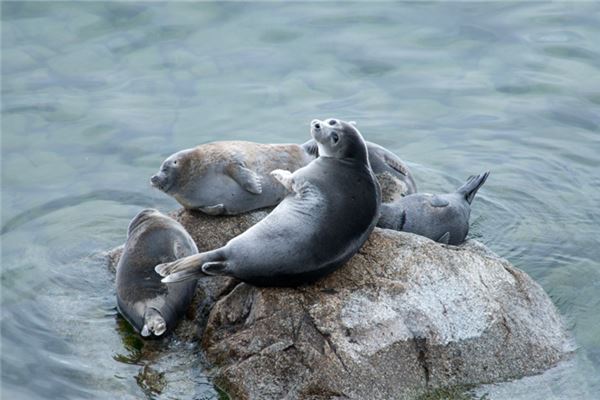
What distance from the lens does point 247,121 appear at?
42.5 feet

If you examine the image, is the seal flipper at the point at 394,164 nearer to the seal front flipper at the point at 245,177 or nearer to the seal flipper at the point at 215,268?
the seal front flipper at the point at 245,177

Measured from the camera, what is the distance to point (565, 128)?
12836 mm

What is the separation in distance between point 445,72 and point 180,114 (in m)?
3.52

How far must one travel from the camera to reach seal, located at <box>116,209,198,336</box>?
812 centimetres

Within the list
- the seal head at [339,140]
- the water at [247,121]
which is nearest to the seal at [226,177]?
the seal head at [339,140]

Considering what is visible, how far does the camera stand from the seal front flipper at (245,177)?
29.8ft

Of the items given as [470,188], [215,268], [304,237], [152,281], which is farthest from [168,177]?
[470,188]

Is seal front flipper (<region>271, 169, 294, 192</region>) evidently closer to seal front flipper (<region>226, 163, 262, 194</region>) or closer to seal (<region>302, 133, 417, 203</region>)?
seal front flipper (<region>226, 163, 262, 194</region>)

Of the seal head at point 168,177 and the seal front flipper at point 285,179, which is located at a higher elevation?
the seal front flipper at point 285,179

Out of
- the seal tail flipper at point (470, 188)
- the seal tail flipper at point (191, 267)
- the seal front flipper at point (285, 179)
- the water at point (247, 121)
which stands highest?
the seal front flipper at point (285, 179)

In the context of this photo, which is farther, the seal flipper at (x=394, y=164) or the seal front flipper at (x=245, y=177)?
the seal flipper at (x=394, y=164)

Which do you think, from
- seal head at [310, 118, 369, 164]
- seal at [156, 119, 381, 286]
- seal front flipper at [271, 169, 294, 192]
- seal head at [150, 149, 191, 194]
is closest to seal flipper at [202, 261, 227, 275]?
seal at [156, 119, 381, 286]

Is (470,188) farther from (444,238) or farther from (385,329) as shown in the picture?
(385,329)

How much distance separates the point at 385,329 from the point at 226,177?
2.42 m
